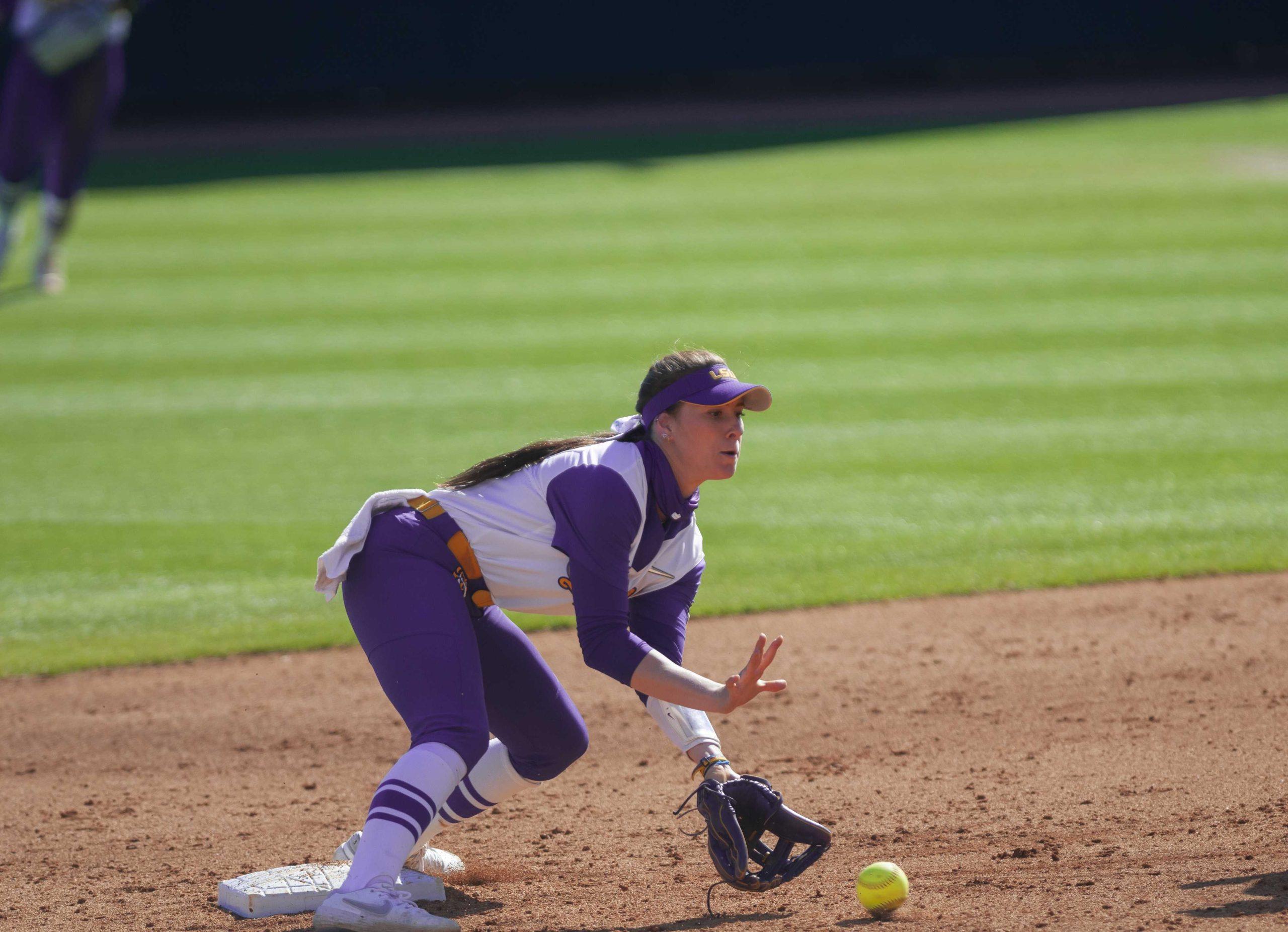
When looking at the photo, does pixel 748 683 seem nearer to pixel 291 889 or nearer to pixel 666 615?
pixel 666 615

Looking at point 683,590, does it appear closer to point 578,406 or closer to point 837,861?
point 837,861

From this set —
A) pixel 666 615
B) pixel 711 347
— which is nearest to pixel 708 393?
pixel 666 615

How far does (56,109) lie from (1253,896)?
12.9 metres

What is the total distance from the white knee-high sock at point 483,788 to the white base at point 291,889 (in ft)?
0.43

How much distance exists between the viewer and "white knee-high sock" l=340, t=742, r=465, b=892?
10.7 feet

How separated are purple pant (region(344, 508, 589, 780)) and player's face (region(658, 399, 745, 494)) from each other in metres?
0.62

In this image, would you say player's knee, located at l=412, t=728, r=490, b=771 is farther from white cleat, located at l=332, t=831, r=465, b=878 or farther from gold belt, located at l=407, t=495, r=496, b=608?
white cleat, located at l=332, t=831, r=465, b=878

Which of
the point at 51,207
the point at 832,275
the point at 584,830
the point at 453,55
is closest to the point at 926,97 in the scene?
the point at 453,55

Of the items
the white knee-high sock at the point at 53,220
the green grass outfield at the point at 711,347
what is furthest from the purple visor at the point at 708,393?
the white knee-high sock at the point at 53,220

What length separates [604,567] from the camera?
330 cm

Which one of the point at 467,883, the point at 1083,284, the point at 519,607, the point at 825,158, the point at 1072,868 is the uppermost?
the point at 825,158

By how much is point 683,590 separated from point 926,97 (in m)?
18.0

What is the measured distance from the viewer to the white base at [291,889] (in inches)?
147

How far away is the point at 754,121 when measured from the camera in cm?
1956
